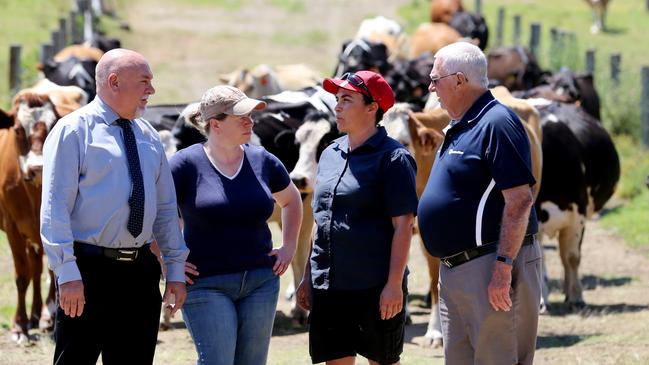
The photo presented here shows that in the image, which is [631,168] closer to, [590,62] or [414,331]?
[590,62]

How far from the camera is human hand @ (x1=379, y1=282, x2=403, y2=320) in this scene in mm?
6738

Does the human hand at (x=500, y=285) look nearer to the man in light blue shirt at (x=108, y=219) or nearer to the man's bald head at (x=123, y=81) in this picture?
the man in light blue shirt at (x=108, y=219)

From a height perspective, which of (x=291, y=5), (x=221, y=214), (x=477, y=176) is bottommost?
(x=291, y=5)

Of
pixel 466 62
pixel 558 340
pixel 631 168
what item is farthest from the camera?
pixel 631 168

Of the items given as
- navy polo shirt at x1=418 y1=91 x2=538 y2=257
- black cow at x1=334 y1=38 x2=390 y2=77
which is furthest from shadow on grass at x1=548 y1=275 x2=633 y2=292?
navy polo shirt at x1=418 y1=91 x2=538 y2=257

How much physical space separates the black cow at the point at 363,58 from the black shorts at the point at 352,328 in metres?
9.37

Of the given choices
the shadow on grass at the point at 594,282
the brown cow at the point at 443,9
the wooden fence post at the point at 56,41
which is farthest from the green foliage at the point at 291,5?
the shadow on grass at the point at 594,282

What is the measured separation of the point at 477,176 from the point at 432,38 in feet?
51.5

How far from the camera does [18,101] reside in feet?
35.7

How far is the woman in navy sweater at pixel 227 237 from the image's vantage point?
6.57 meters

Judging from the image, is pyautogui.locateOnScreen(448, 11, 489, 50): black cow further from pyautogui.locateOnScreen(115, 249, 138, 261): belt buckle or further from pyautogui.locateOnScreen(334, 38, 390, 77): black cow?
pyautogui.locateOnScreen(115, 249, 138, 261): belt buckle

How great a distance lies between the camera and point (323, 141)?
10.5 meters

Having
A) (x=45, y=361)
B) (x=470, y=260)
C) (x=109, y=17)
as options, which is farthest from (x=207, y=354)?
(x=109, y=17)

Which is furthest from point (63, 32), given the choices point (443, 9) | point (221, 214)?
point (221, 214)
